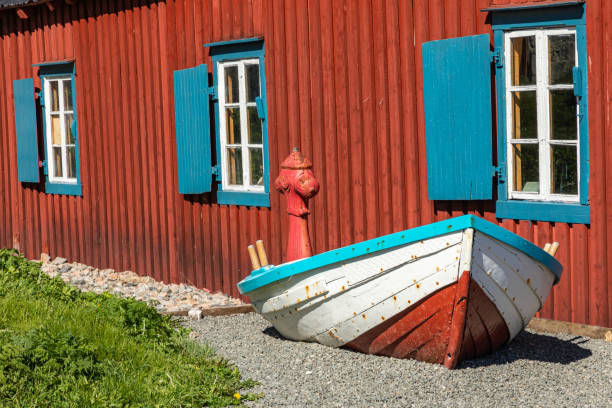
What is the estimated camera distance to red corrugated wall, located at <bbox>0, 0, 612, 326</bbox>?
842cm

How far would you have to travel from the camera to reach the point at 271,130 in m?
10.8

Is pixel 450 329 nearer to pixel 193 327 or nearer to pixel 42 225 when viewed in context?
pixel 193 327

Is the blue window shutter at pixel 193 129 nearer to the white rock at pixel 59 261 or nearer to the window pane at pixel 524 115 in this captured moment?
the white rock at pixel 59 261

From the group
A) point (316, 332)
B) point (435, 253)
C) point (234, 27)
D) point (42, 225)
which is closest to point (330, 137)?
point (234, 27)

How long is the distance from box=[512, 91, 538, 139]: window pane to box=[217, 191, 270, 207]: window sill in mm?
3246

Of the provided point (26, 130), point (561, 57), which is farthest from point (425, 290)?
point (26, 130)

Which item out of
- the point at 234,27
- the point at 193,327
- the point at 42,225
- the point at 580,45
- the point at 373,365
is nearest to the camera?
the point at 373,365

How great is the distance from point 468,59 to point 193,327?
3.46 m

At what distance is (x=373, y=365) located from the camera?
7.39 meters

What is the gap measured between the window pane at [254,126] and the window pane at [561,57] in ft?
12.4

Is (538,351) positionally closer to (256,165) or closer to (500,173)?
(500,173)

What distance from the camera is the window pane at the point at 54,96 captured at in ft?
47.8

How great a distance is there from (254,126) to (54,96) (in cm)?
470

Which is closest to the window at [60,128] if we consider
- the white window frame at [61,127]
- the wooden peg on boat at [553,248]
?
the white window frame at [61,127]
